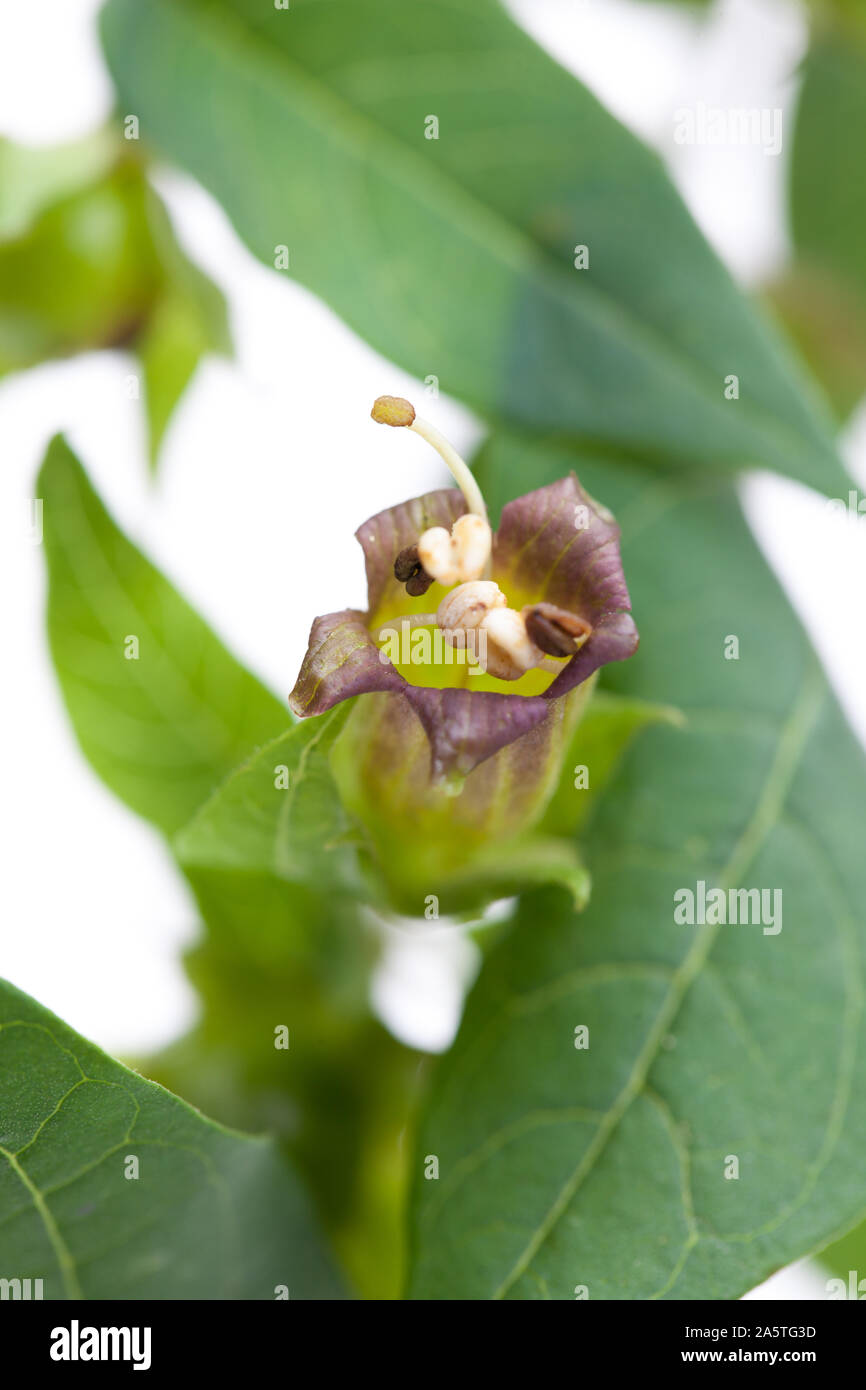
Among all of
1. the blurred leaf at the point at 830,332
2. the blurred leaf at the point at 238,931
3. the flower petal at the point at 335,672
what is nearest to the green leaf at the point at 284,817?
the flower petal at the point at 335,672

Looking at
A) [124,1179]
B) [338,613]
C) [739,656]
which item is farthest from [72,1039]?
[739,656]

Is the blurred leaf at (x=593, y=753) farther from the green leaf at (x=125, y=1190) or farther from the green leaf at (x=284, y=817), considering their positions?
the green leaf at (x=125, y=1190)

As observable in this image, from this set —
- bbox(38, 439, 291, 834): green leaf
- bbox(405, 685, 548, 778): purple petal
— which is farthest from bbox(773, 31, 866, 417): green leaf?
bbox(405, 685, 548, 778): purple petal

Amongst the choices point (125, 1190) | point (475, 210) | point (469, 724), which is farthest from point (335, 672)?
point (475, 210)

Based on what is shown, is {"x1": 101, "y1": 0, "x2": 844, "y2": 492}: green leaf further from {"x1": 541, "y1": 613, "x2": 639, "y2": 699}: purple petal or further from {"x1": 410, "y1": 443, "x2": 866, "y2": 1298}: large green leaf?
{"x1": 541, "y1": 613, "x2": 639, "y2": 699}: purple petal

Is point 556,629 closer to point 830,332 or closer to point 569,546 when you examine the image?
point 569,546
